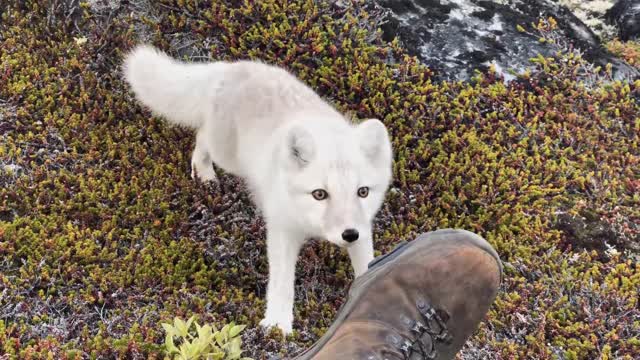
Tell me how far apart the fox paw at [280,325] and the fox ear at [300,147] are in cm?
99

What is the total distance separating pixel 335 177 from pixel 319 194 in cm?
15

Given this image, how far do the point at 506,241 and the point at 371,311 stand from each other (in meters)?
1.67

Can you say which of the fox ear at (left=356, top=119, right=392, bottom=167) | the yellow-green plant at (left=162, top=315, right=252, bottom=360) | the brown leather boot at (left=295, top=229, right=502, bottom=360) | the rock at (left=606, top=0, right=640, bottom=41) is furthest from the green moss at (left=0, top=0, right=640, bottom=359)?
→ the rock at (left=606, top=0, right=640, bottom=41)

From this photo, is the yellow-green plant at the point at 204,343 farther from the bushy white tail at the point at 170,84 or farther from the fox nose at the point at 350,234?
the bushy white tail at the point at 170,84

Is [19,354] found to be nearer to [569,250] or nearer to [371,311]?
[371,311]

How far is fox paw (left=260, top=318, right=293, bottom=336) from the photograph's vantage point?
3945 mm

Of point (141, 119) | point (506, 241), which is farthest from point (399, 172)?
point (141, 119)

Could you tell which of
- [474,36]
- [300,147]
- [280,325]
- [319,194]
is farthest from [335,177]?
[474,36]

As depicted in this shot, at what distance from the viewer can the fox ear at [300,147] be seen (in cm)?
361

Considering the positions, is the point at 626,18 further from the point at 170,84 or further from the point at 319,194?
the point at 319,194

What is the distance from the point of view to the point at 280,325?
3957 mm

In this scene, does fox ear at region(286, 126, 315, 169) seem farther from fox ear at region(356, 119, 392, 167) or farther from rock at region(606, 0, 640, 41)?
rock at region(606, 0, 640, 41)

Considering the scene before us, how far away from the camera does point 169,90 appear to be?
16.0 ft

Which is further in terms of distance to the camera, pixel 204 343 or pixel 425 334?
pixel 425 334
